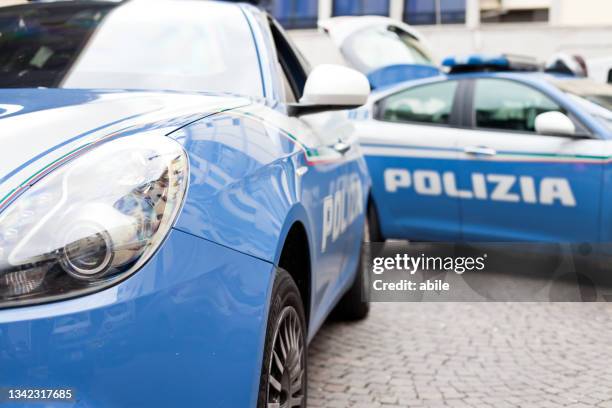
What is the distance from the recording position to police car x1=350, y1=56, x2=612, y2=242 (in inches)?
206

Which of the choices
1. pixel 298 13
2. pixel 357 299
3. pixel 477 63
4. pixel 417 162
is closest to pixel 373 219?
pixel 417 162

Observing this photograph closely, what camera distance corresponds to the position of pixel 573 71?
21.8 feet

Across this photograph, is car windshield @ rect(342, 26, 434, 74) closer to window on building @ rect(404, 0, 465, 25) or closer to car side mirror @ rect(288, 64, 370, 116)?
car side mirror @ rect(288, 64, 370, 116)

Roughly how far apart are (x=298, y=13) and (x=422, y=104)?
20841 millimetres

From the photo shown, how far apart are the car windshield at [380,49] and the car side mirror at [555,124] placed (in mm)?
2905

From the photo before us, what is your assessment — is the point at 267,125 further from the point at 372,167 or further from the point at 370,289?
the point at 372,167

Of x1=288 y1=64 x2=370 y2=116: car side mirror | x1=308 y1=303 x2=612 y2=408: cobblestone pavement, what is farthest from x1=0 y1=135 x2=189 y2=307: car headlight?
x1=308 y1=303 x2=612 y2=408: cobblestone pavement

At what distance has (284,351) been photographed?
228 cm

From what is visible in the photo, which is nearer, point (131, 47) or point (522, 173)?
point (131, 47)

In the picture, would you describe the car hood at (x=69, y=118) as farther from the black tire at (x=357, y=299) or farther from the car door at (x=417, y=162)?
the car door at (x=417, y=162)

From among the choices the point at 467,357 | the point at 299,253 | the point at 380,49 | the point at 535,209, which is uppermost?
the point at 380,49

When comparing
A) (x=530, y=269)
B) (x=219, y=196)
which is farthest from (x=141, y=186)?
(x=530, y=269)

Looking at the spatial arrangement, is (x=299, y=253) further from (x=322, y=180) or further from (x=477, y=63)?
(x=477, y=63)

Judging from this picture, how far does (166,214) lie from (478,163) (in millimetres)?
4222
